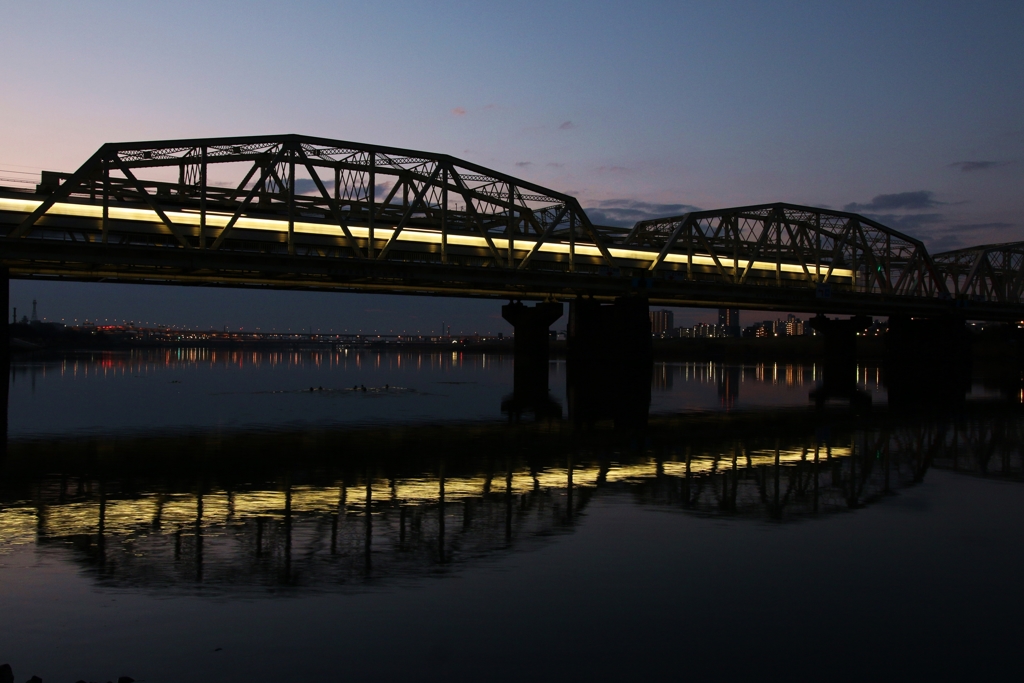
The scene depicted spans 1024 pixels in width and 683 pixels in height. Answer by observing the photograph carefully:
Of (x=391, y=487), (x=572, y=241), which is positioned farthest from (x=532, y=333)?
(x=391, y=487)

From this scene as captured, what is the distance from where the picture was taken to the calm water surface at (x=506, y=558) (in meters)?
8.95

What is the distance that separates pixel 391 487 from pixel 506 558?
6569 millimetres

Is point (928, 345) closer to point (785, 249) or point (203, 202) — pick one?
point (785, 249)

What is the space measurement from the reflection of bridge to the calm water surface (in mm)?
94

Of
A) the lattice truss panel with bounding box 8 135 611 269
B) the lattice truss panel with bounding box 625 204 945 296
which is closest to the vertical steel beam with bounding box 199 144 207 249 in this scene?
the lattice truss panel with bounding box 8 135 611 269

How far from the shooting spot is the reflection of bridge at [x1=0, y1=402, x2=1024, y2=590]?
41.8ft

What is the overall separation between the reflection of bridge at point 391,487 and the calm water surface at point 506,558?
94 mm

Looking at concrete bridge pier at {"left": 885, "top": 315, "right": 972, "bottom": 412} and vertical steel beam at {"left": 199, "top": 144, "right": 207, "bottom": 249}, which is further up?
vertical steel beam at {"left": 199, "top": 144, "right": 207, "bottom": 249}

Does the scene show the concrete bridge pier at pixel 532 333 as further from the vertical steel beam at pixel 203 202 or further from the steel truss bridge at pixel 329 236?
the vertical steel beam at pixel 203 202

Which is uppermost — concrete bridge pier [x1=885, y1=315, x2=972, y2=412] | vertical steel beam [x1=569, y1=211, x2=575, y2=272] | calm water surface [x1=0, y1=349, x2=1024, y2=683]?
vertical steel beam [x1=569, y1=211, x2=575, y2=272]

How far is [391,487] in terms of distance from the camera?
61.5ft

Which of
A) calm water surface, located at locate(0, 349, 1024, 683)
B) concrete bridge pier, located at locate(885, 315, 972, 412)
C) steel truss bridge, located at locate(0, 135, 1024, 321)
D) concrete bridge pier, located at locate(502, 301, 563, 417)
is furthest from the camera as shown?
concrete bridge pier, located at locate(885, 315, 972, 412)

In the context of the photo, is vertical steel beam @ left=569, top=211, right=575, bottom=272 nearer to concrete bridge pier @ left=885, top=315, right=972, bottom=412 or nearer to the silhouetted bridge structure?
the silhouetted bridge structure

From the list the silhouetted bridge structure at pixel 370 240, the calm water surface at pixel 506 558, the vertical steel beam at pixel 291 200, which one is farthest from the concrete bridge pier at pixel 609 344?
the calm water surface at pixel 506 558
